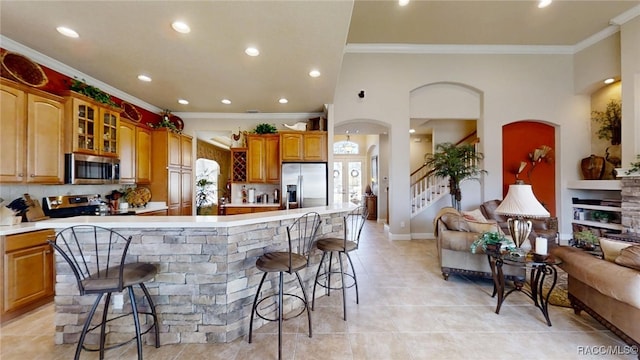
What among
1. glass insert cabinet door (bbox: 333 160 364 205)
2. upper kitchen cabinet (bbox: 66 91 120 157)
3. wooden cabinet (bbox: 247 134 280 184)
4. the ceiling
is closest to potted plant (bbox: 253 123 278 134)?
wooden cabinet (bbox: 247 134 280 184)

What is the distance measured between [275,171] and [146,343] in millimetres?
3720

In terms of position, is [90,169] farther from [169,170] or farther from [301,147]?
[301,147]

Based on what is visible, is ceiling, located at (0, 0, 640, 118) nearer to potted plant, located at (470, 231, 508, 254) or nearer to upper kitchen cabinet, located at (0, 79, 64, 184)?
upper kitchen cabinet, located at (0, 79, 64, 184)

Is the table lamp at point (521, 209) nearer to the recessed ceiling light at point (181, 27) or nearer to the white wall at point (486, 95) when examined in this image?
the white wall at point (486, 95)

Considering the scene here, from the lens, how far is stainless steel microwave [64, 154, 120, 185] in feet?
10.4

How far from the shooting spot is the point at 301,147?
5332 millimetres

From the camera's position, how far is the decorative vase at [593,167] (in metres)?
5.52

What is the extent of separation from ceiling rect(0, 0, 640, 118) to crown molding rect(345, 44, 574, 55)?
0.10 metres

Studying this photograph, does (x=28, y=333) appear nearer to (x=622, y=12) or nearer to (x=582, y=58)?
(x=622, y=12)

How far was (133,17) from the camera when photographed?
7.97 feet

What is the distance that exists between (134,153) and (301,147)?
2899 millimetres

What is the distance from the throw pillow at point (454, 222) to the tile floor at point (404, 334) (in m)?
0.78

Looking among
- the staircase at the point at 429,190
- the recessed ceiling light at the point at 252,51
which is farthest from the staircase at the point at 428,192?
the recessed ceiling light at the point at 252,51

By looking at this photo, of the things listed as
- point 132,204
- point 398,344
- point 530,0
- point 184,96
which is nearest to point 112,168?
point 132,204
